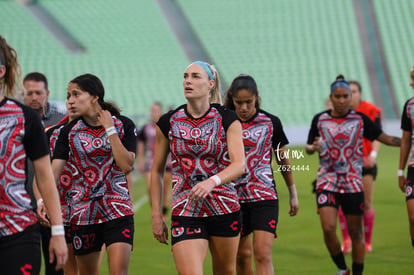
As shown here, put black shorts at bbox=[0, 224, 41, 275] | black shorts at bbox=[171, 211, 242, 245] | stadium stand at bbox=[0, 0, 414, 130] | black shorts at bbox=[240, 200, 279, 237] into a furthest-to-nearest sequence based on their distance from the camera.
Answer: stadium stand at bbox=[0, 0, 414, 130] → black shorts at bbox=[240, 200, 279, 237] → black shorts at bbox=[171, 211, 242, 245] → black shorts at bbox=[0, 224, 41, 275]

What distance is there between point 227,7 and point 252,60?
5658 mm

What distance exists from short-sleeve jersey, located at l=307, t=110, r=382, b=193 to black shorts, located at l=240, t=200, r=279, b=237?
5.33 feet

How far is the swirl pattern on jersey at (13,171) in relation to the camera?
4.28 meters

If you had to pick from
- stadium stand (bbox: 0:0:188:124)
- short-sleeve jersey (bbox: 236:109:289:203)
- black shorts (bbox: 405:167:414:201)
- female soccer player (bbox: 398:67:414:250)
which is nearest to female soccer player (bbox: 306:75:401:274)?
female soccer player (bbox: 398:67:414:250)

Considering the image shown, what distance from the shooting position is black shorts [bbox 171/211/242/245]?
596 cm

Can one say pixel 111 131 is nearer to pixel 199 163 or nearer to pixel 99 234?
pixel 199 163

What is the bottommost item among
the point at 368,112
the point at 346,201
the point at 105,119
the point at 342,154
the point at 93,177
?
the point at 346,201

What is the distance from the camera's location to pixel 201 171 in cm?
600

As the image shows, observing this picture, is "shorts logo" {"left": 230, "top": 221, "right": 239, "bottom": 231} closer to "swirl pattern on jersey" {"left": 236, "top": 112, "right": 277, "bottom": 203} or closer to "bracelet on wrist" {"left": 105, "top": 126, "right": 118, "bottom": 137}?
"bracelet on wrist" {"left": 105, "top": 126, "right": 118, "bottom": 137}

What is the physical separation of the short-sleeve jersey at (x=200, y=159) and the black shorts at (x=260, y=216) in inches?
56.7

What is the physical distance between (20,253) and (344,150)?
5574mm

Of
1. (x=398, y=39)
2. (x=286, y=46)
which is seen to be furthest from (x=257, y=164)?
(x=398, y=39)

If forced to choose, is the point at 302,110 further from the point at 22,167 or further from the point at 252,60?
the point at 22,167

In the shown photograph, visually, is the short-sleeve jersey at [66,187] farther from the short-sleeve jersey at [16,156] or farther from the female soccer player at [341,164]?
the female soccer player at [341,164]
